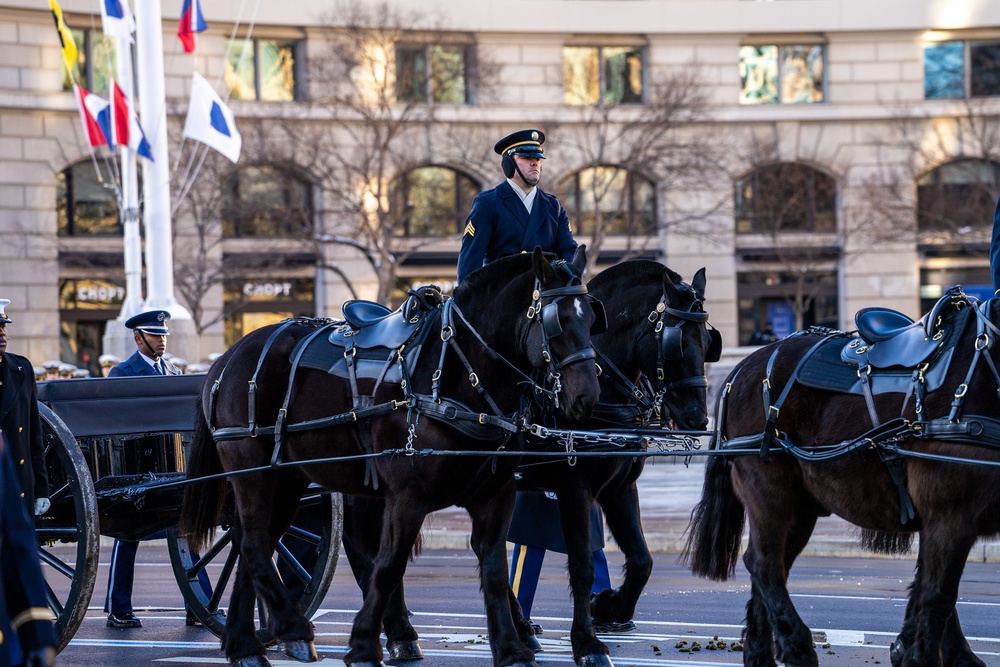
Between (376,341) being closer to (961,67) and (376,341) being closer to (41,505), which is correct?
(41,505)

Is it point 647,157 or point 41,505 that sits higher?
point 647,157

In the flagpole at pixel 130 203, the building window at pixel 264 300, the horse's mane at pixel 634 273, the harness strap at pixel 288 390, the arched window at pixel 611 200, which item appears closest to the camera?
the harness strap at pixel 288 390

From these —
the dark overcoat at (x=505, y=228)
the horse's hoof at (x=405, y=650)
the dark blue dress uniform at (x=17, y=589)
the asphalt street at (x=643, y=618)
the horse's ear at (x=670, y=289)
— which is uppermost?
the dark overcoat at (x=505, y=228)

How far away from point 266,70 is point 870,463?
31.4m

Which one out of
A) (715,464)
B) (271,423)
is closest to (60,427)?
(271,423)

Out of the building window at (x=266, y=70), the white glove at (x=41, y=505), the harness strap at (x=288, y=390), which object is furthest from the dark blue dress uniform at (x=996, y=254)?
the building window at (x=266, y=70)

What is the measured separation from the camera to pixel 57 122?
113 feet

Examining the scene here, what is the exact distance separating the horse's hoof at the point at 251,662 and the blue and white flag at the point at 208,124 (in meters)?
15.3

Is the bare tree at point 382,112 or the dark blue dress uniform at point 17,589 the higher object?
the bare tree at point 382,112

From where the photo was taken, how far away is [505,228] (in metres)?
8.80

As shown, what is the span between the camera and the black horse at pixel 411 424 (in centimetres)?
753

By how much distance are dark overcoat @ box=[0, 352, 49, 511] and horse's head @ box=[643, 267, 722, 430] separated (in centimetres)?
364

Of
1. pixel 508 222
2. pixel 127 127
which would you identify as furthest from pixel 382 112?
pixel 508 222

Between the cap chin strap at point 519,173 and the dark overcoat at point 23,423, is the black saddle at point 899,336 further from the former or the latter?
the dark overcoat at point 23,423
